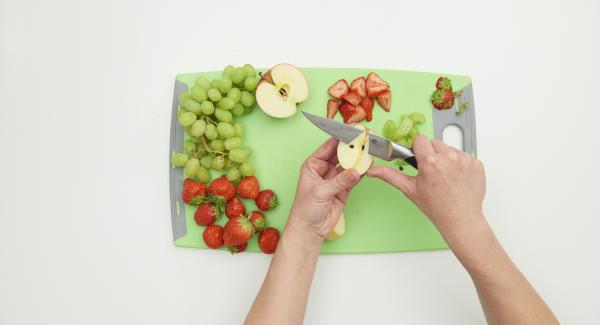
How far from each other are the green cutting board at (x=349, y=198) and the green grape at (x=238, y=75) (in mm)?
128

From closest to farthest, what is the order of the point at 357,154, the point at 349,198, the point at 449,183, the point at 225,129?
1. the point at 449,183
2. the point at 357,154
3. the point at 225,129
4. the point at 349,198

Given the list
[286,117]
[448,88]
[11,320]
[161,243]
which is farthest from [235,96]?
[11,320]

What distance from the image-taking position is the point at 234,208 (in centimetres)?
120

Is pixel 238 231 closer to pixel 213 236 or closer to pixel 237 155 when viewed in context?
pixel 213 236

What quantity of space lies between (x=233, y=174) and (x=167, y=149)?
0.29 meters

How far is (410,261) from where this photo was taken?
1.27 metres

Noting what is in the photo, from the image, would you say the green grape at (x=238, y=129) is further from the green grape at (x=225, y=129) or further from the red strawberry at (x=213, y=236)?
the red strawberry at (x=213, y=236)

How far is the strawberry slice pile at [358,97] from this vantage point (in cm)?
122

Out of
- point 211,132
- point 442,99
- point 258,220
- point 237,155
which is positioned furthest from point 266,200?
point 442,99

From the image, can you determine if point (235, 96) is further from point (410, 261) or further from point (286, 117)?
point (410, 261)

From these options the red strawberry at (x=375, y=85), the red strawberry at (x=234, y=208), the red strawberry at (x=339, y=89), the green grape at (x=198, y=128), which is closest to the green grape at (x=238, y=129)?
the green grape at (x=198, y=128)

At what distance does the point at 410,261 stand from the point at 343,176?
1.62 ft

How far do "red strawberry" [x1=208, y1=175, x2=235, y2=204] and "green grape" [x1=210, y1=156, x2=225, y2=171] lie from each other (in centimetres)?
4

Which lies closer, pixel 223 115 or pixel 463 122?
pixel 223 115
